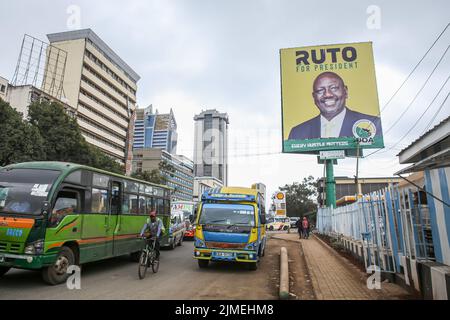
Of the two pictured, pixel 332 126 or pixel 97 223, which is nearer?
pixel 97 223

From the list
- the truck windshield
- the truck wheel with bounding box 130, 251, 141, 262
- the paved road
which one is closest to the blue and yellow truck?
the truck windshield

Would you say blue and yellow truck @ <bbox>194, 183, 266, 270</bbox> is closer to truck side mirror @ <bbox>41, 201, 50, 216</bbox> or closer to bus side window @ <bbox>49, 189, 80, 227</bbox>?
bus side window @ <bbox>49, 189, 80, 227</bbox>

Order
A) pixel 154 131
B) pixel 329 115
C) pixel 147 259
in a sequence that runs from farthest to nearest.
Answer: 1. pixel 154 131
2. pixel 329 115
3. pixel 147 259

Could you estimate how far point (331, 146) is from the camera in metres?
24.8

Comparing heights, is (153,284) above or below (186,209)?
below

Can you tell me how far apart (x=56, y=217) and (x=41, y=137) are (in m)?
19.3

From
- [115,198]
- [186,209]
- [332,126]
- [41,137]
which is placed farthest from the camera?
[332,126]

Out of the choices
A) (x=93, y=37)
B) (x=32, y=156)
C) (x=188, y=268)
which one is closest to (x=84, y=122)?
(x=93, y=37)

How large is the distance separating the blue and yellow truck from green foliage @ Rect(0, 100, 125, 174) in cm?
1691

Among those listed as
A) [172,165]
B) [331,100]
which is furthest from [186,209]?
[172,165]

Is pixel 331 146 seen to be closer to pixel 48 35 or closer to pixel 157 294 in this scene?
pixel 157 294

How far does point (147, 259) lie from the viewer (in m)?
8.75

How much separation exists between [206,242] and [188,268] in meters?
1.28

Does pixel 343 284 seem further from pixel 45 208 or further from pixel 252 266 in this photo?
pixel 45 208
